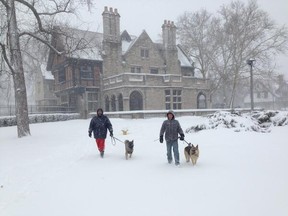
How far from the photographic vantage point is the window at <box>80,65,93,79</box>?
32.9m

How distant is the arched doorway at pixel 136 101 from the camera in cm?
3137

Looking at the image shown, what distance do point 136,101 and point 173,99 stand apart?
433 centimetres

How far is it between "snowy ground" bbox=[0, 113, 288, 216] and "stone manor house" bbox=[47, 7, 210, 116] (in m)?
19.2

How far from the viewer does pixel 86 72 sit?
33156mm

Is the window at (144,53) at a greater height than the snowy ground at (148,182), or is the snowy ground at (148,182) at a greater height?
the window at (144,53)

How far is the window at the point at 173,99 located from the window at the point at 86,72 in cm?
914

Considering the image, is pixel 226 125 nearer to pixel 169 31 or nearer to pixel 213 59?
pixel 169 31

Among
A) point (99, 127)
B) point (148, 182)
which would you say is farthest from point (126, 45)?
point (148, 182)

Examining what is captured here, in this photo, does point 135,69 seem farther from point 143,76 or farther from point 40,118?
point 40,118

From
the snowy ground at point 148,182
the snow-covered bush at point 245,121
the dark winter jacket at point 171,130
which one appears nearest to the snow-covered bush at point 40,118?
the snowy ground at point 148,182

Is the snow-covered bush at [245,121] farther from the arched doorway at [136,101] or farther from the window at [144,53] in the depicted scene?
the window at [144,53]

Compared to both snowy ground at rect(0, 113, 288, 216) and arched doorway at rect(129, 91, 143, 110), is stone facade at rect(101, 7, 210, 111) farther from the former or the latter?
snowy ground at rect(0, 113, 288, 216)

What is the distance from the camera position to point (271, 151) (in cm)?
958

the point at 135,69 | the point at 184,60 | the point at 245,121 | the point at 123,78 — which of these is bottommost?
the point at 245,121
